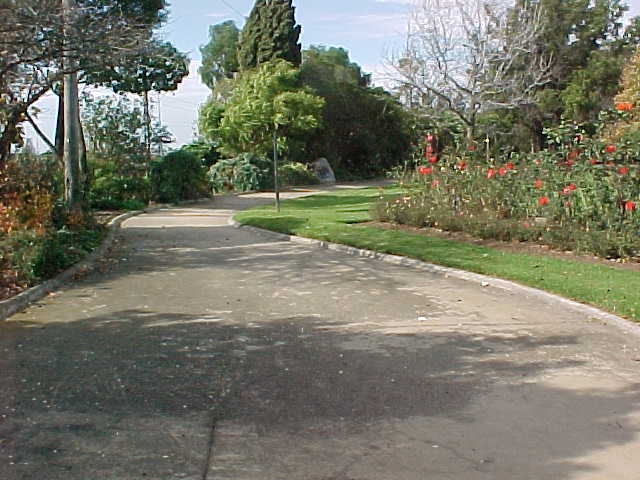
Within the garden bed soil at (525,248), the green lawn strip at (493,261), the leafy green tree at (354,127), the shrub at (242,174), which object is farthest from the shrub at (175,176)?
the leafy green tree at (354,127)

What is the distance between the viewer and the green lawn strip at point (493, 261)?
899 cm

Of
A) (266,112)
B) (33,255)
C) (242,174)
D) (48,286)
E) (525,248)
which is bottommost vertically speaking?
(525,248)

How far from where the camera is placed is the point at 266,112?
41.3 meters

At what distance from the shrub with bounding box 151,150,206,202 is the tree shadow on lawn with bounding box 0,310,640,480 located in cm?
2183

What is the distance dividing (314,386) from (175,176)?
81.1 ft

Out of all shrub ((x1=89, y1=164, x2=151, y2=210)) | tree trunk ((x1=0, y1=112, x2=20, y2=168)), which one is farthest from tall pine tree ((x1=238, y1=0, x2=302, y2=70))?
tree trunk ((x1=0, y1=112, x2=20, y2=168))

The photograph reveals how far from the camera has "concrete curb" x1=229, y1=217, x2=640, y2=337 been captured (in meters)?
8.05

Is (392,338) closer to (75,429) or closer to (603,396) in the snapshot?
(603,396)

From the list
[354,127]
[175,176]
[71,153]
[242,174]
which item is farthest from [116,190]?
[354,127]

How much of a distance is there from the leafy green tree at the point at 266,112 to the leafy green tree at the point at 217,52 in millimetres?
29137

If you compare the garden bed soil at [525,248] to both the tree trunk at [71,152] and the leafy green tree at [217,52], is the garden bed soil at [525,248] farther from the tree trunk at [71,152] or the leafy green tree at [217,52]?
the leafy green tree at [217,52]

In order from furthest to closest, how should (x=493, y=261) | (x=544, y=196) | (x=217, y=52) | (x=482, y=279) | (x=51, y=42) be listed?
(x=217, y=52), (x=544, y=196), (x=493, y=261), (x=482, y=279), (x=51, y=42)

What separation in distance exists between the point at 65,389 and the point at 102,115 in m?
25.2

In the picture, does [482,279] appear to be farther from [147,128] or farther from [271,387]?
[147,128]
